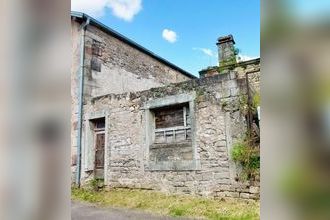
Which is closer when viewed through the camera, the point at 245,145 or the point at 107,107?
the point at 245,145

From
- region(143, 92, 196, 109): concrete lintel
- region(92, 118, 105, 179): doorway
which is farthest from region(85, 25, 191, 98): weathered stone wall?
region(143, 92, 196, 109): concrete lintel

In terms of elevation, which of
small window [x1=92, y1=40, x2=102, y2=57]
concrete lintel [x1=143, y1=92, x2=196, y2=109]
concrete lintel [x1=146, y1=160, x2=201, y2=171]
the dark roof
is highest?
the dark roof

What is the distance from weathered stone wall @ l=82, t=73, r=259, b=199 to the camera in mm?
5852

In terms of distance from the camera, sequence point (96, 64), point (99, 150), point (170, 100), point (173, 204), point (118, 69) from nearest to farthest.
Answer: point (173, 204) → point (170, 100) → point (99, 150) → point (96, 64) → point (118, 69)

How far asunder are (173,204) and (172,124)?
1939 mm

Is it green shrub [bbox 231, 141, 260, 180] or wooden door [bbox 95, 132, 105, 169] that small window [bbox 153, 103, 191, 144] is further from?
wooden door [bbox 95, 132, 105, 169]

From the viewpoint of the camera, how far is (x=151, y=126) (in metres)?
7.11

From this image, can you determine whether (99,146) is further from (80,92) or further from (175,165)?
(175,165)

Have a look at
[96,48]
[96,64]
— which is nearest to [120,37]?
[96,48]

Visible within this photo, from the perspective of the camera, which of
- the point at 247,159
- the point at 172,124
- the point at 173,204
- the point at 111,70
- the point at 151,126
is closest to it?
the point at 247,159
